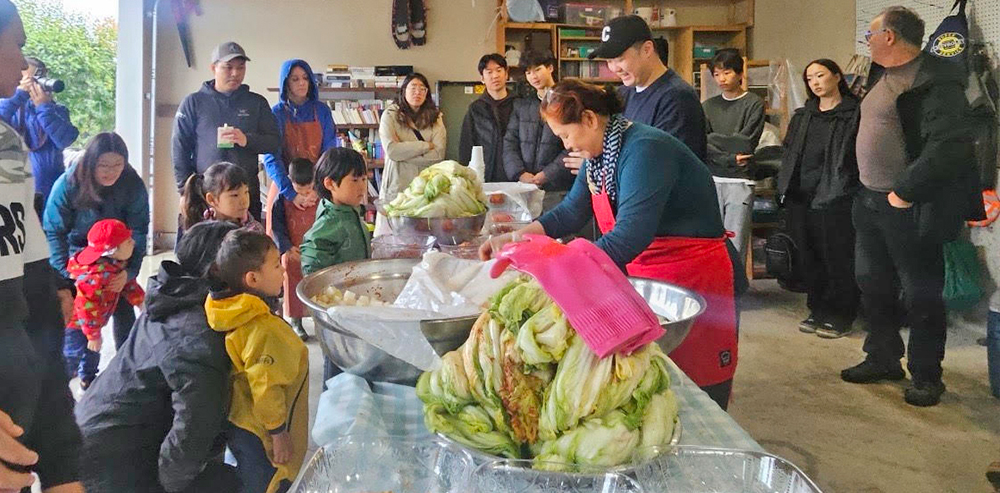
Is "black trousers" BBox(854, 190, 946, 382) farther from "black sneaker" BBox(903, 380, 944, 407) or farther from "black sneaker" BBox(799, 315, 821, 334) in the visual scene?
"black sneaker" BBox(799, 315, 821, 334)

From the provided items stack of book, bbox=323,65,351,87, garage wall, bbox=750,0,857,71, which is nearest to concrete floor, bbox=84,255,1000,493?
garage wall, bbox=750,0,857,71

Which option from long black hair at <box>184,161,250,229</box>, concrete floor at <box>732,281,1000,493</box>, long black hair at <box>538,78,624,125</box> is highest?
long black hair at <box>538,78,624,125</box>

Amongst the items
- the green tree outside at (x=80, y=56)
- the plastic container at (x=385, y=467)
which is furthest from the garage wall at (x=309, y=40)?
the plastic container at (x=385, y=467)

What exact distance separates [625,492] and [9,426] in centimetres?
82

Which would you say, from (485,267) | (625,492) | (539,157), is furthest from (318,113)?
(625,492)

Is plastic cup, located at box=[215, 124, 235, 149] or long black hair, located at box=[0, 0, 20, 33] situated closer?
long black hair, located at box=[0, 0, 20, 33]

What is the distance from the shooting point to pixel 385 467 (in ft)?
3.08

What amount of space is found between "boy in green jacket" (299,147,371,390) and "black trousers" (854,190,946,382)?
2.22 m

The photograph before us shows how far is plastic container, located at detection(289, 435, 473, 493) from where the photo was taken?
0.91 metres

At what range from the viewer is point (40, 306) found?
1557 mm

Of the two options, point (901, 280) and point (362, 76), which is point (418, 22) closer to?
point (362, 76)

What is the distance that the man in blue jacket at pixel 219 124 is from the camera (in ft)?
12.2

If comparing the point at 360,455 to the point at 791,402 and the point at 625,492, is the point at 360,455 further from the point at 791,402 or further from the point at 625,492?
the point at 791,402

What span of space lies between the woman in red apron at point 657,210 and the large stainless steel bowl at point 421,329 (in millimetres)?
275
